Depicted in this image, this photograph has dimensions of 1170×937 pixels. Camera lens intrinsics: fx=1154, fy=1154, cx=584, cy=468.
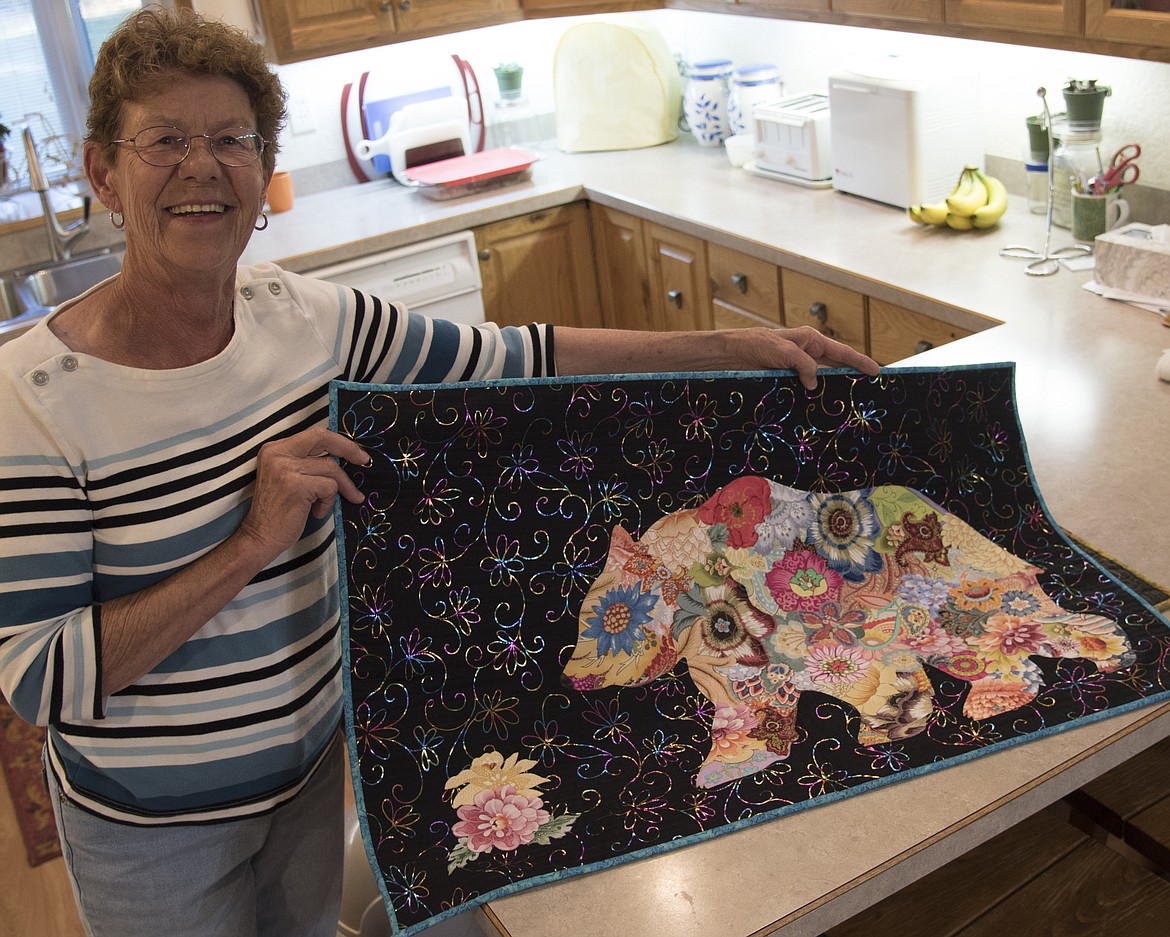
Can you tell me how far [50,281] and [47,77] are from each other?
0.72 m

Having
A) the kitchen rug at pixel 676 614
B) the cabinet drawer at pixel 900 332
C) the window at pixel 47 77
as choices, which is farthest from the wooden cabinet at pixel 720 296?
the window at pixel 47 77

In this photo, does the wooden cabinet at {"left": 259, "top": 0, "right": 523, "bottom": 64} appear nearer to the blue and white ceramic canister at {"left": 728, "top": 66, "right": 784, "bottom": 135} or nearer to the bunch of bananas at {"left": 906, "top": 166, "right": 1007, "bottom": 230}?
the blue and white ceramic canister at {"left": 728, "top": 66, "right": 784, "bottom": 135}

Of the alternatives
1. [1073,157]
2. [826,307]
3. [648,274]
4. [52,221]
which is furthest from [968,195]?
[52,221]

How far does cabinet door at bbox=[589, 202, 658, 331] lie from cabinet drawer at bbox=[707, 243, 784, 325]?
0.36 metres

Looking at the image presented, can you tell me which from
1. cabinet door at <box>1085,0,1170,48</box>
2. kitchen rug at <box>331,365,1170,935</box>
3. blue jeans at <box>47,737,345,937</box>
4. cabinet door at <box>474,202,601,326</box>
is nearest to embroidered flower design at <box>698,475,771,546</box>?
kitchen rug at <box>331,365,1170,935</box>

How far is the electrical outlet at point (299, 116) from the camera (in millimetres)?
3770

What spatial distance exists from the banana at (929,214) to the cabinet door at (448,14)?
1549mm

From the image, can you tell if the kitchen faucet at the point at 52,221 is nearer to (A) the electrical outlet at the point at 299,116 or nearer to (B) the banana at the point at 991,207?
(A) the electrical outlet at the point at 299,116

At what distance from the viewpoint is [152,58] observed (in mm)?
1194

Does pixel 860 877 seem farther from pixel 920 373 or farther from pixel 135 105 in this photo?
pixel 135 105

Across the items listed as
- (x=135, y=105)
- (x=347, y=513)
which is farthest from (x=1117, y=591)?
(x=135, y=105)

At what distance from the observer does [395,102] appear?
3875 mm

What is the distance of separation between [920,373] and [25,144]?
2.78 m

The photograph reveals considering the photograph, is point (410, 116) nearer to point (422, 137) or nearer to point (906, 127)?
point (422, 137)
